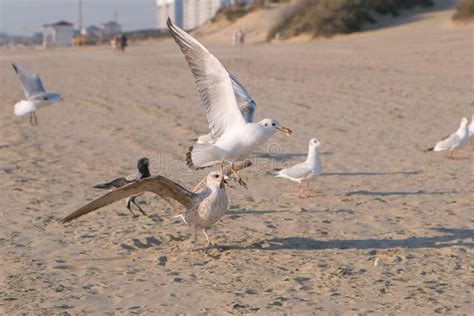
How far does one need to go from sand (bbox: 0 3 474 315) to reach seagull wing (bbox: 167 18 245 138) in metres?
0.85

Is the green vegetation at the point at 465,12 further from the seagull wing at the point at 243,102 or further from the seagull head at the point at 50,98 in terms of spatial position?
the seagull wing at the point at 243,102

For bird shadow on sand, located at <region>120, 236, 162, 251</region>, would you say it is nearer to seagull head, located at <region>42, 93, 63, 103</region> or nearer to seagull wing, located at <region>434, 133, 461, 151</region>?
seagull wing, located at <region>434, 133, 461, 151</region>

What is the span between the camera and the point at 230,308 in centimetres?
460

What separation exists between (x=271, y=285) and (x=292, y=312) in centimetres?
52

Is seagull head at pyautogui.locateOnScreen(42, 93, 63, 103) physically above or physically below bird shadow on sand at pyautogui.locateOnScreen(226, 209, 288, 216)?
above

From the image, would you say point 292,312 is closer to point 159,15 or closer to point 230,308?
point 230,308

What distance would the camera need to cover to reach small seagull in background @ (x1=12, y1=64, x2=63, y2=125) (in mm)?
12906

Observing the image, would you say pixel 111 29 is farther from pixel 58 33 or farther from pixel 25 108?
pixel 25 108

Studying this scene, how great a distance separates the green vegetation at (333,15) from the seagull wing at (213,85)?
34071 mm

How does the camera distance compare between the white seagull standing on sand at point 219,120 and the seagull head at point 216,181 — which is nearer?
the seagull head at point 216,181

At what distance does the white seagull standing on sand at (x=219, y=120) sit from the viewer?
22.8 feet

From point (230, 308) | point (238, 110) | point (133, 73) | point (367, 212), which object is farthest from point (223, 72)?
point (133, 73)

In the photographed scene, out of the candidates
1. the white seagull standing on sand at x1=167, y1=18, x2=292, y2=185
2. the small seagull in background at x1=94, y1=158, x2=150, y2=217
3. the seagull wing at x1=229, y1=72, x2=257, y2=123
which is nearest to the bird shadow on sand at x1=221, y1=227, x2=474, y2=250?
the white seagull standing on sand at x1=167, y1=18, x2=292, y2=185

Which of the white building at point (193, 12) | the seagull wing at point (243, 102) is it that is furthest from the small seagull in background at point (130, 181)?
the white building at point (193, 12)
